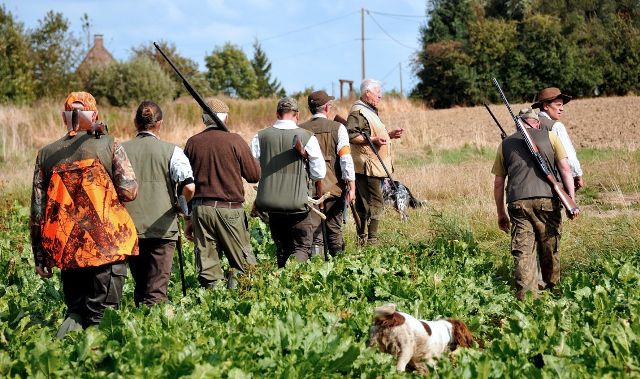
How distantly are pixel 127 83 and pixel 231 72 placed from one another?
36.4 metres

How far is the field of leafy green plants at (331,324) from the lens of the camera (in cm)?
482

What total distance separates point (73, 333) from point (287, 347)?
148 cm

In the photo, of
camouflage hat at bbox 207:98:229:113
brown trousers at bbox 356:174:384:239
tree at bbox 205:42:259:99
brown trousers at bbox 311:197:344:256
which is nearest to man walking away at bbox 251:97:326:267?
camouflage hat at bbox 207:98:229:113

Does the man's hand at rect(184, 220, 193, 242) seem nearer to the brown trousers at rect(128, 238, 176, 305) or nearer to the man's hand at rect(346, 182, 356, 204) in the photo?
the brown trousers at rect(128, 238, 176, 305)

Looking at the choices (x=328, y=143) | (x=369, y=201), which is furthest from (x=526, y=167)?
(x=369, y=201)

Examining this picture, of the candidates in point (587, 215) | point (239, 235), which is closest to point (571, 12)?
point (587, 215)

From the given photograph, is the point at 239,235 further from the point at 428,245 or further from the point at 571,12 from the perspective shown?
the point at 571,12

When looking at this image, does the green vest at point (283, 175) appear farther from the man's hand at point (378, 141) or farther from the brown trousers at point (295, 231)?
the man's hand at point (378, 141)

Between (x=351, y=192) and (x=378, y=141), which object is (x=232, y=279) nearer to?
(x=351, y=192)

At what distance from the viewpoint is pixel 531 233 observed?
8.29 m

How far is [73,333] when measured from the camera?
5.70 meters

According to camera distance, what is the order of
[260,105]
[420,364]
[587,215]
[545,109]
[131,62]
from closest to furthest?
[420,364], [545,109], [587,215], [260,105], [131,62]

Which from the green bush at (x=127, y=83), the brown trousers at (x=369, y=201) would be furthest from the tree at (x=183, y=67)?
the brown trousers at (x=369, y=201)

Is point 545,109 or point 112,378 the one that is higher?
point 545,109
